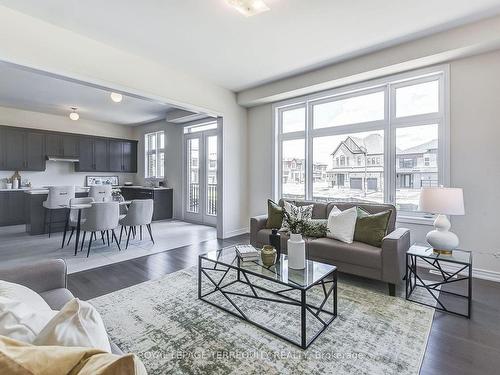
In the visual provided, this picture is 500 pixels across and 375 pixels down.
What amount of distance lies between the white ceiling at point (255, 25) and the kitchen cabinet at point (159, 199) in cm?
392

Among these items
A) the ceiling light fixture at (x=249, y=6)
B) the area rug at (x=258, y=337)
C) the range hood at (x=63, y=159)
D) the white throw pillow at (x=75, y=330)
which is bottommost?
the area rug at (x=258, y=337)

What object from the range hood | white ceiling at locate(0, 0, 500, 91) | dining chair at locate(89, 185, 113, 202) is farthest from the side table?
the range hood

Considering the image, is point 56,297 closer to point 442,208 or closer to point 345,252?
point 345,252

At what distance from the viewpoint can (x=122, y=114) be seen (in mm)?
6770

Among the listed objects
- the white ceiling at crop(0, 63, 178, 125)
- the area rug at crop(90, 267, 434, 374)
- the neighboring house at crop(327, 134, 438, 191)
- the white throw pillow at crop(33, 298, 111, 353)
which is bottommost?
the area rug at crop(90, 267, 434, 374)

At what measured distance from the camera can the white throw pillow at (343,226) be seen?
3.02m

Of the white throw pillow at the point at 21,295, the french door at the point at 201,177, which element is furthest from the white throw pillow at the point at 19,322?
the french door at the point at 201,177

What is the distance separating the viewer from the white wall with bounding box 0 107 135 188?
6.26 meters

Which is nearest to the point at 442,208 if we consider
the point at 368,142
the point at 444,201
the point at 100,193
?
the point at 444,201

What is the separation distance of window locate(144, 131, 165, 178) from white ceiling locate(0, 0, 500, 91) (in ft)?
13.5

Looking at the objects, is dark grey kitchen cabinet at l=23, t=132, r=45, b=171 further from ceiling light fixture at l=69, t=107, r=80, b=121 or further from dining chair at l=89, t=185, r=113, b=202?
dining chair at l=89, t=185, r=113, b=202

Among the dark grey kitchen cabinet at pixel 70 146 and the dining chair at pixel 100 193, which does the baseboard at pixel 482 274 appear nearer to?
the dining chair at pixel 100 193

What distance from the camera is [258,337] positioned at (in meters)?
1.94

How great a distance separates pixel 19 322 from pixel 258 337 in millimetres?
1549
